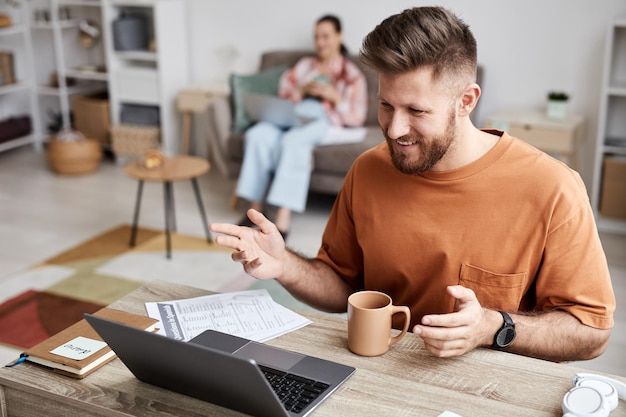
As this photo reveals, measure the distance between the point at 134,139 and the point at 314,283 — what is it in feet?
12.3

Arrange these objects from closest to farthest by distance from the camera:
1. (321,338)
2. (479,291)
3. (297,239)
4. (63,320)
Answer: (321,338)
(479,291)
(63,320)
(297,239)

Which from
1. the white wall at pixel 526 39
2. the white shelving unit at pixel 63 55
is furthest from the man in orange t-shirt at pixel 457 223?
the white shelving unit at pixel 63 55

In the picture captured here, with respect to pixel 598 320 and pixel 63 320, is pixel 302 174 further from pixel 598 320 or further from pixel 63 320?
pixel 598 320

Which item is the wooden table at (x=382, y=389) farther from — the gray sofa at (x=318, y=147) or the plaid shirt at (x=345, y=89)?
the plaid shirt at (x=345, y=89)

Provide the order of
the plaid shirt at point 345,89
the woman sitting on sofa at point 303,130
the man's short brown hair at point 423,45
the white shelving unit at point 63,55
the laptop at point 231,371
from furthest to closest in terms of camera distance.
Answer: the white shelving unit at point 63,55
the plaid shirt at point 345,89
the woman sitting on sofa at point 303,130
the man's short brown hair at point 423,45
the laptop at point 231,371

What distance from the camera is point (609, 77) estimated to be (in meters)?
3.92

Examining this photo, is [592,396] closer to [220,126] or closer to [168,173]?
[168,173]

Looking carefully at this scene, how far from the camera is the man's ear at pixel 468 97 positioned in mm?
1349

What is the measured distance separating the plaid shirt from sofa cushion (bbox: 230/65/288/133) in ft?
0.67

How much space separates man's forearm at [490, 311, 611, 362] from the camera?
1.29m

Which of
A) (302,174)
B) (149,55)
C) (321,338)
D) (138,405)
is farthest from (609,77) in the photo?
(138,405)

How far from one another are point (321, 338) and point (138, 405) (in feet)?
1.09

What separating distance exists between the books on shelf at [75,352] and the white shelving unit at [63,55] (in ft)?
13.7

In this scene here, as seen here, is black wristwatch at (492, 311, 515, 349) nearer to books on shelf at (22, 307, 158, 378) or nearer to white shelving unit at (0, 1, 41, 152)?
books on shelf at (22, 307, 158, 378)
